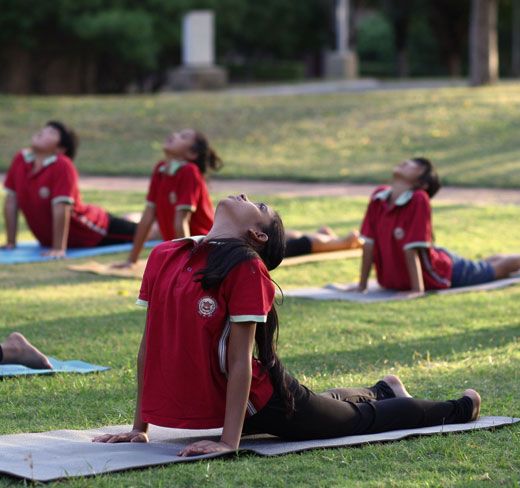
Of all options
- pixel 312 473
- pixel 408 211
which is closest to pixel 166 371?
pixel 312 473

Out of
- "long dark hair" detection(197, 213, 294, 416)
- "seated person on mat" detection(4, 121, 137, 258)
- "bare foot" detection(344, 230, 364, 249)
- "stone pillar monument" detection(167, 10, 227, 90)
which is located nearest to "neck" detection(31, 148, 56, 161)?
"seated person on mat" detection(4, 121, 137, 258)

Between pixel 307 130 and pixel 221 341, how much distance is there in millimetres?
18274

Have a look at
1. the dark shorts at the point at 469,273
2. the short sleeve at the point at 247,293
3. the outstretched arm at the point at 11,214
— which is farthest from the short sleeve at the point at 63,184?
the short sleeve at the point at 247,293

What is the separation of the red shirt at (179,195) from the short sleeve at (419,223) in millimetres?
1879

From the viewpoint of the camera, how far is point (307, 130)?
22781 mm

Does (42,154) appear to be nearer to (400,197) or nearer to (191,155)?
(191,155)

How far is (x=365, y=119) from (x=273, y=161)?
3.96 meters

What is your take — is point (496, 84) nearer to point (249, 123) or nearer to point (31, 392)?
point (249, 123)

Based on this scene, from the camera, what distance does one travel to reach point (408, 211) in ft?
30.7

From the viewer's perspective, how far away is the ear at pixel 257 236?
15.6 ft

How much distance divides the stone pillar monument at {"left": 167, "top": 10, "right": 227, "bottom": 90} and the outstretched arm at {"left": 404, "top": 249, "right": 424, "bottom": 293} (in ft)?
72.6

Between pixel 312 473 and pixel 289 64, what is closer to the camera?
pixel 312 473

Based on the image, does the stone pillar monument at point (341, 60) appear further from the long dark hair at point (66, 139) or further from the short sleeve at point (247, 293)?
the short sleeve at point (247, 293)

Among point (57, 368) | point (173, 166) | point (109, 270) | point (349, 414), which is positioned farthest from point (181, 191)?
point (349, 414)
